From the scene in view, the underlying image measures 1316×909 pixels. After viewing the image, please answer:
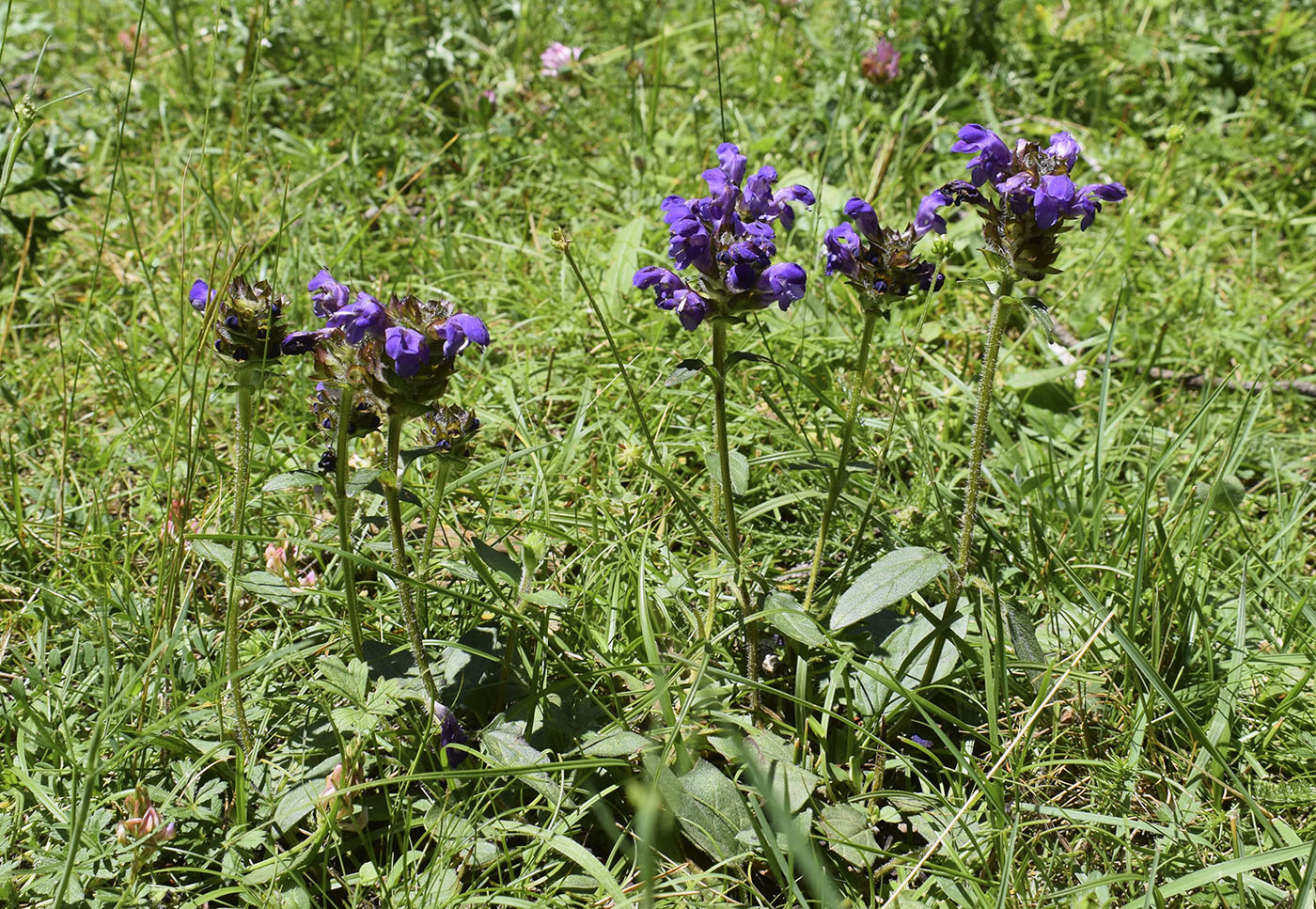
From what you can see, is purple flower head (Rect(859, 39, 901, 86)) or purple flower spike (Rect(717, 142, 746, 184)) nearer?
purple flower spike (Rect(717, 142, 746, 184))

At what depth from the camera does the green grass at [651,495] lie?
1.80 meters

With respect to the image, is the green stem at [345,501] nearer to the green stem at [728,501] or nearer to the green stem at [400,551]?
the green stem at [400,551]

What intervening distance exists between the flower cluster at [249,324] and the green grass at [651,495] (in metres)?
0.13

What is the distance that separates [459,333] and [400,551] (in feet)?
1.40

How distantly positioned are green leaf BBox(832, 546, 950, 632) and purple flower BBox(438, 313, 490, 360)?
2.57 feet

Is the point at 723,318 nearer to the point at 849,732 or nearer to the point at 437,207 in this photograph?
the point at 849,732

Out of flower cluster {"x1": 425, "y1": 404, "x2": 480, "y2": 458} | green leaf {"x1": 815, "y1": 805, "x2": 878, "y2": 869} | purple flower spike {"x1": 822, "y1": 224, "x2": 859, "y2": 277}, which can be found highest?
purple flower spike {"x1": 822, "y1": 224, "x2": 859, "y2": 277}

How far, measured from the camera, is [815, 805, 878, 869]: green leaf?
5.97 feet

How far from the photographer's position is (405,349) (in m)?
1.56

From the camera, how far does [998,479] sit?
2.59 m

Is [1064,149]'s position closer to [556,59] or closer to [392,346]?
[392,346]

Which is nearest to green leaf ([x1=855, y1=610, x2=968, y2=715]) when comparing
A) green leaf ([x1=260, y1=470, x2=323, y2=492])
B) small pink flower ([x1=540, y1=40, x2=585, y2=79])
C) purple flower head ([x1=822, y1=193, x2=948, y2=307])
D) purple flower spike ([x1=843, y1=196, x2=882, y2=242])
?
purple flower head ([x1=822, y1=193, x2=948, y2=307])

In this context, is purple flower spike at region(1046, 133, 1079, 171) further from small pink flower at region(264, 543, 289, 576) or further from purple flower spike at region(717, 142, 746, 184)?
small pink flower at region(264, 543, 289, 576)

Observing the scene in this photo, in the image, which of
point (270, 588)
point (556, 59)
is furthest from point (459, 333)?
point (556, 59)
